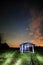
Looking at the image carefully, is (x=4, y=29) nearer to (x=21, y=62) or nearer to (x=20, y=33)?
(x=20, y=33)

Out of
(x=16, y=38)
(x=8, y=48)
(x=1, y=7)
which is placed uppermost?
(x=1, y=7)

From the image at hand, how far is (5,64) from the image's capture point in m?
3.38

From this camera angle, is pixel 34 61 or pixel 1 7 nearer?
pixel 34 61

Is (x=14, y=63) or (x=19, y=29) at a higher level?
(x=19, y=29)

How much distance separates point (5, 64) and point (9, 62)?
15cm

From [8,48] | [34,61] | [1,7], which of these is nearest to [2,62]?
[34,61]

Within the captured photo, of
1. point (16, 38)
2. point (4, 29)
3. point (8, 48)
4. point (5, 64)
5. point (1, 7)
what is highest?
point (1, 7)

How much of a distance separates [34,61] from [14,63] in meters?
0.50

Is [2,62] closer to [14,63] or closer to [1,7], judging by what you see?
[14,63]

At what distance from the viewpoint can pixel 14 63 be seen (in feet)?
11.3

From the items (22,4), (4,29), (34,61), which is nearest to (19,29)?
(4,29)

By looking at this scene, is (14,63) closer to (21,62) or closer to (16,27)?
(21,62)

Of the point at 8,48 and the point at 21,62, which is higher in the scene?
the point at 8,48

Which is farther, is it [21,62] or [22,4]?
[22,4]
